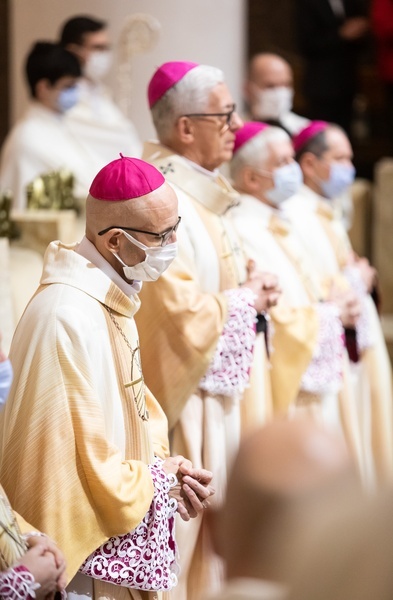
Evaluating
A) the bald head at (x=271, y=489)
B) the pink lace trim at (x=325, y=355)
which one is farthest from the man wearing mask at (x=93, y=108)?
the bald head at (x=271, y=489)

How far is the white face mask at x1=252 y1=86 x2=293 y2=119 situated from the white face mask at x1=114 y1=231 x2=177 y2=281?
4909mm

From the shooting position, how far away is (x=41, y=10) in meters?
10.7

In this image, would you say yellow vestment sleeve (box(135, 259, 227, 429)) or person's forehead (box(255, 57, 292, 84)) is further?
person's forehead (box(255, 57, 292, 84))

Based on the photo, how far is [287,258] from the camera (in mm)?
6270

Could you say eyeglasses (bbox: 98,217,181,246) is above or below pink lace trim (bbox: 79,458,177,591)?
above

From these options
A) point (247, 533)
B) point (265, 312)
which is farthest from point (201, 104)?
point (247, 533)

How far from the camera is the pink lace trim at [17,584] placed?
123 inches

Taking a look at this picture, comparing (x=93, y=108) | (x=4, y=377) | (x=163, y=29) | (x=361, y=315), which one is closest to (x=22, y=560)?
(x=4, y=377)

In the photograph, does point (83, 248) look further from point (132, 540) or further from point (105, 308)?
point (132, 540)

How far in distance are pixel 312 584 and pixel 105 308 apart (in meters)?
2.02

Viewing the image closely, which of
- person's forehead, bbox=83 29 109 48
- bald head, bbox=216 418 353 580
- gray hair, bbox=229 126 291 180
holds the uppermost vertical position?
bald head, bbox=216 418 353 580

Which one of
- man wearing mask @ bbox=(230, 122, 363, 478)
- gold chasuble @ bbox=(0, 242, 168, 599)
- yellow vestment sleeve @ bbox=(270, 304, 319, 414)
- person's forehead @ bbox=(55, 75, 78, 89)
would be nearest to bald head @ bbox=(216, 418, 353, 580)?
gold chasuble @ bbox=(0, 242, 168, 599)

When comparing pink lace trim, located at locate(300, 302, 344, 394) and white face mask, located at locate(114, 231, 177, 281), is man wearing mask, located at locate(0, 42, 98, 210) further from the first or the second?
white face mask, located at locate(114, 231, 177, 281)

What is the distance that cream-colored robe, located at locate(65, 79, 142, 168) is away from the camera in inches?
357
